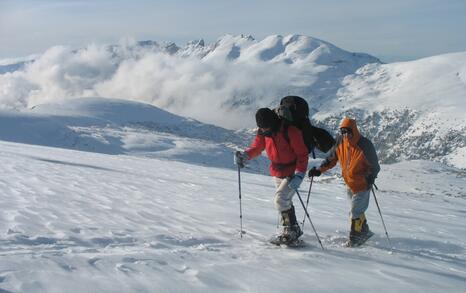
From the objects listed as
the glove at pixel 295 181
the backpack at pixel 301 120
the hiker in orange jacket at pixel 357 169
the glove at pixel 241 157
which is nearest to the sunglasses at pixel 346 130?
the hiker in orange jacket at pixel 357 169

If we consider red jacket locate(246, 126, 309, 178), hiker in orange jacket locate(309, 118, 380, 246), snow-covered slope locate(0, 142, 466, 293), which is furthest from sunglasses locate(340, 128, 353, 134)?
snow-covered slope locate(0, 142, 466, 293)

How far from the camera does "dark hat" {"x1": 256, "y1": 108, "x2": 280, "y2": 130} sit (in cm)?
817

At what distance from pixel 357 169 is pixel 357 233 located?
109 cm

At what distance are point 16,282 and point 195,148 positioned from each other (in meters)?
174

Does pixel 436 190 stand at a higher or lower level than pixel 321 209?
lower

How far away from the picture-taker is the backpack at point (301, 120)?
812cm

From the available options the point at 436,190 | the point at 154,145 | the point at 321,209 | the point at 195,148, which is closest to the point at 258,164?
the point at 195,148

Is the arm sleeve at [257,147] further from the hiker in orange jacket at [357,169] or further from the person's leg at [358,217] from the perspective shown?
the person's leg at [358,217]

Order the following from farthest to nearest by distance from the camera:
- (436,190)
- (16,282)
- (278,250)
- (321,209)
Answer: (436,190)
(321,209)
(278,250)
(16,282)

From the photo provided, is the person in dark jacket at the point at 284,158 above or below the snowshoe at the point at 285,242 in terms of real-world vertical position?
above

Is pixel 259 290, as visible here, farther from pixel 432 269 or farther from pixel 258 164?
pixel 258 164

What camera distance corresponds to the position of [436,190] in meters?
69.9

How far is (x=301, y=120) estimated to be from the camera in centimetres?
814

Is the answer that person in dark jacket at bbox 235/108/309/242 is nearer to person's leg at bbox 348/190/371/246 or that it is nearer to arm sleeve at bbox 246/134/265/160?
arm sleeve at bbox 246/134/265/160
